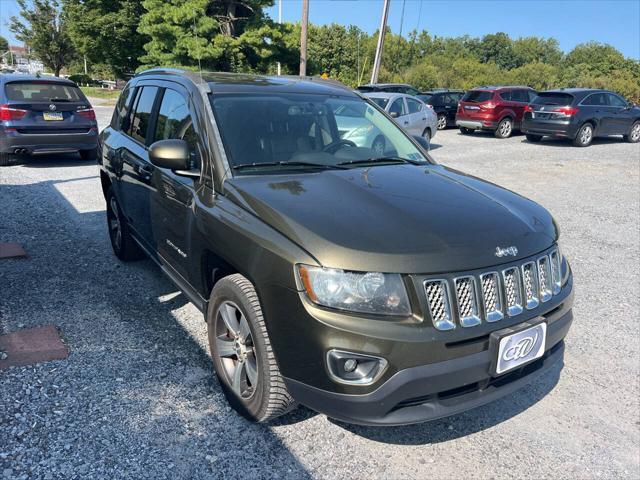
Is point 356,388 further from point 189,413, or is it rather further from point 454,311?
point 189,413

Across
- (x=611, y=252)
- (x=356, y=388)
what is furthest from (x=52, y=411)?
(x=611, y=252)

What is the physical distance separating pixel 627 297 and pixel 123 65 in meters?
39.2

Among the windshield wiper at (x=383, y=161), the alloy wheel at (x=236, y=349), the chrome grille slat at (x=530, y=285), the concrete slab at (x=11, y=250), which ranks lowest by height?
the concrete slab at (x=11, y=250)

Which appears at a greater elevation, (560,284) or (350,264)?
(350,264)

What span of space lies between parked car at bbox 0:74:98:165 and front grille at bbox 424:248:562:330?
9577mm

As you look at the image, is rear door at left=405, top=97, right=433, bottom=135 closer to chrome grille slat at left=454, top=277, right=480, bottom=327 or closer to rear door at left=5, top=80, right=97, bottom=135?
rear door at left=5, top=80, right=97, bottom=135

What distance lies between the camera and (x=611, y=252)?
6223 mm

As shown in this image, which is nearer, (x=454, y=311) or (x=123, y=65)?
(x=454, y=311)

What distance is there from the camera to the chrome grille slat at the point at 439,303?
222cm

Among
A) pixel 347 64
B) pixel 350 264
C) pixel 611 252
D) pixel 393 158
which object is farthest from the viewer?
pixel 347 64

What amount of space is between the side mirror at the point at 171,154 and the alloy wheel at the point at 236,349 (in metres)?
0.90

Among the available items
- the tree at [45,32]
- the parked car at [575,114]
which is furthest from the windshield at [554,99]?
the tree at [45,32]

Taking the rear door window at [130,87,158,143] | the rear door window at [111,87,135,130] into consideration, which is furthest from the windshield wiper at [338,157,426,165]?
the rear door window at [111,87,135,130]

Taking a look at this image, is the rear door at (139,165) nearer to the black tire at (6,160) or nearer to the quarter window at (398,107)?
the black tire at (6,160)
